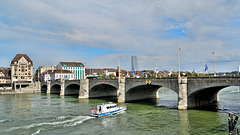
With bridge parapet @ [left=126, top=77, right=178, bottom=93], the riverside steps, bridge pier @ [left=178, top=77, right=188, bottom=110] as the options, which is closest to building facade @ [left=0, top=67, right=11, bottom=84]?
the riverside steps

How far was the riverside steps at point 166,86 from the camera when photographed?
117ft

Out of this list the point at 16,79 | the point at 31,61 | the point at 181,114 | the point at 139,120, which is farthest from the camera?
the point at 31,61

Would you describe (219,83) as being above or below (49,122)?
above

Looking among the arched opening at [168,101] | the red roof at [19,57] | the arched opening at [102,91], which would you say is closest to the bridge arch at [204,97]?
the arched opening at [168,101]

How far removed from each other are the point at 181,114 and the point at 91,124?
53.0 ft

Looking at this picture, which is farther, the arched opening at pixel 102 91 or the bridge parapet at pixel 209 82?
the arched opening at pixel 102 91

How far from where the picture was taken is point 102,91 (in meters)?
74.0

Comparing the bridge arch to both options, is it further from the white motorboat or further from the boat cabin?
the boat cabin

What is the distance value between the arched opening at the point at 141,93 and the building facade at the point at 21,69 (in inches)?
3672

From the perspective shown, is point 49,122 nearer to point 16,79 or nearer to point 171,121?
point 171,121

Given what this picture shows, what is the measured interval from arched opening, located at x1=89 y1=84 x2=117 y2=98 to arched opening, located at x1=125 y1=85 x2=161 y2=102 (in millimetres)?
15047

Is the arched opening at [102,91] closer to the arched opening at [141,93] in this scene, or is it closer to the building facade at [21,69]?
the arched opening at [141,93]

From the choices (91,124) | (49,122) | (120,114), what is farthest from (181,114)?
(49,122)

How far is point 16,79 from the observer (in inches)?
4850
